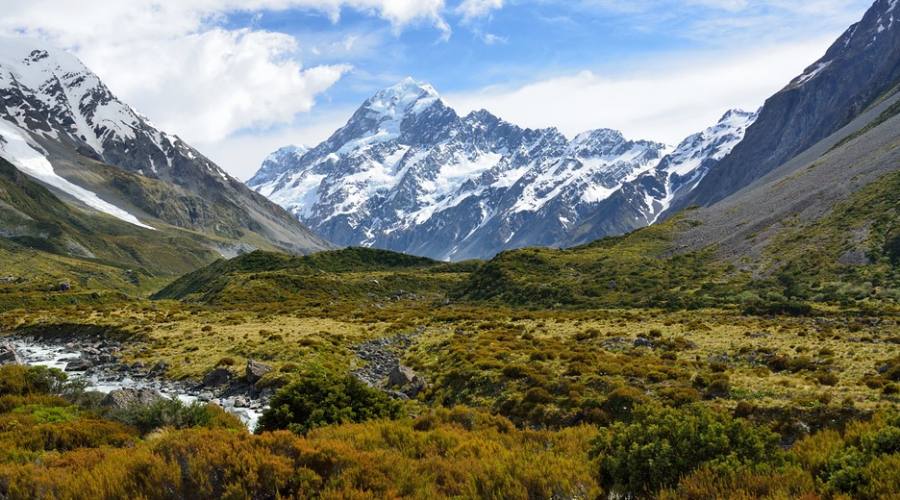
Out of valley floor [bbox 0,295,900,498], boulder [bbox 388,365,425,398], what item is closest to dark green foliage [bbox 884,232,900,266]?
Result: valley floor [bbox 0,295,900,498]

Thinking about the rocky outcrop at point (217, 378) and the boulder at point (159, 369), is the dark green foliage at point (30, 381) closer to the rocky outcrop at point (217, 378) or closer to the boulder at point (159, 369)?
the rocky outcrop at point (217, 378)

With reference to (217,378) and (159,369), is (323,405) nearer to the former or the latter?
(217,378)

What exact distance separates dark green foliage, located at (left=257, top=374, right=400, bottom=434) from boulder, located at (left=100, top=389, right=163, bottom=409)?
5.17 meters

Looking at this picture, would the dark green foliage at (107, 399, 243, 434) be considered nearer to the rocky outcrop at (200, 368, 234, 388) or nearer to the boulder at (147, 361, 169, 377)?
the rocky outcrop at (200, 368, 234, 388)

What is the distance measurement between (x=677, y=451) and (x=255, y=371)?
25.8 meters

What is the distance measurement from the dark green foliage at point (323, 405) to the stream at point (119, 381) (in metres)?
4.29

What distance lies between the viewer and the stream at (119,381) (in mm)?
27319

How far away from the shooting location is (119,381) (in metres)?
34.7

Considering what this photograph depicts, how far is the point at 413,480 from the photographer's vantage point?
36.7ft

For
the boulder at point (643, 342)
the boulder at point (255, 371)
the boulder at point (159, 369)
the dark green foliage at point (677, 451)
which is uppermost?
the boulder at point (159, 369)

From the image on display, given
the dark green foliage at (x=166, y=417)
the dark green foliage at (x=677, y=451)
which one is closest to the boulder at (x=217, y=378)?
the dark green foliage at (x=166, y=417)

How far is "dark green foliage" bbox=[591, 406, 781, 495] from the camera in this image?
11.0 meters

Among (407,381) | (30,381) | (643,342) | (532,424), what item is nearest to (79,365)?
(30,381)

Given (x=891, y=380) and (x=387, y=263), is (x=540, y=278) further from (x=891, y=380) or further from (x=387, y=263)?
(x=387, y=263)
